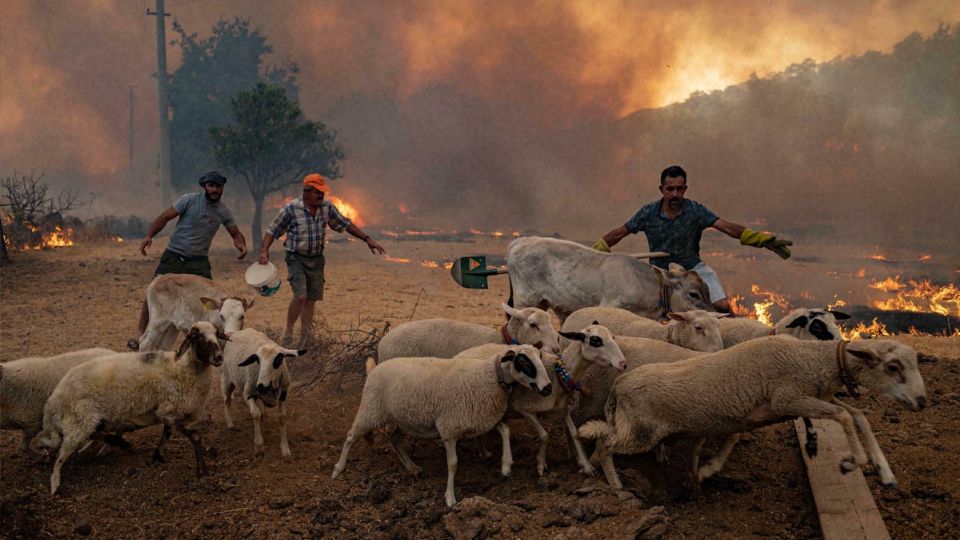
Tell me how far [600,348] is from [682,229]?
125 inches

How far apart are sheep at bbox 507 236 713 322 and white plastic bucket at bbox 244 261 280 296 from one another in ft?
10.3

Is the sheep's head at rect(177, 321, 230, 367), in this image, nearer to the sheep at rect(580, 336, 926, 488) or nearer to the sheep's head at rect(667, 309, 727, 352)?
the sheep at rect(580, 336, 926, 488)

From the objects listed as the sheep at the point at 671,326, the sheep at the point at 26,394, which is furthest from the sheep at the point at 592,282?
the sheep at the point at 26,394

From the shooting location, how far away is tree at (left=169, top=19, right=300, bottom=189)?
39.4 metres

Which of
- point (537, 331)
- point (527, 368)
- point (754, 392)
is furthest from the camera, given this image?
point (537, 331)

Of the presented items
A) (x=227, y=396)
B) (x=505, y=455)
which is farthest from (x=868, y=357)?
(x=227, y=396)

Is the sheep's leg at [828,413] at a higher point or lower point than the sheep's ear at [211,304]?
lower

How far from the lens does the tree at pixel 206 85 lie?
129 ft

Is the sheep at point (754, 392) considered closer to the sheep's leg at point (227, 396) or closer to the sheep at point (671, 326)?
the sheep at point (671, 326)

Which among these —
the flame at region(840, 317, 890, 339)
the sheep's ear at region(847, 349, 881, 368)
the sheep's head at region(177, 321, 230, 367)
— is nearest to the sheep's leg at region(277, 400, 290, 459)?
the sheep's head at region(177, 321, 230, 367)

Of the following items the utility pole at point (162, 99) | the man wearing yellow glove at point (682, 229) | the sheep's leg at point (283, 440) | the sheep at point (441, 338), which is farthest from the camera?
the utility pole at point (162, 99)

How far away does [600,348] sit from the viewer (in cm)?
552

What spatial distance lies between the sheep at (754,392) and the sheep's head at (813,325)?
1.22m

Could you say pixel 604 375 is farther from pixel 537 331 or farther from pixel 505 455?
pixel 505 455
